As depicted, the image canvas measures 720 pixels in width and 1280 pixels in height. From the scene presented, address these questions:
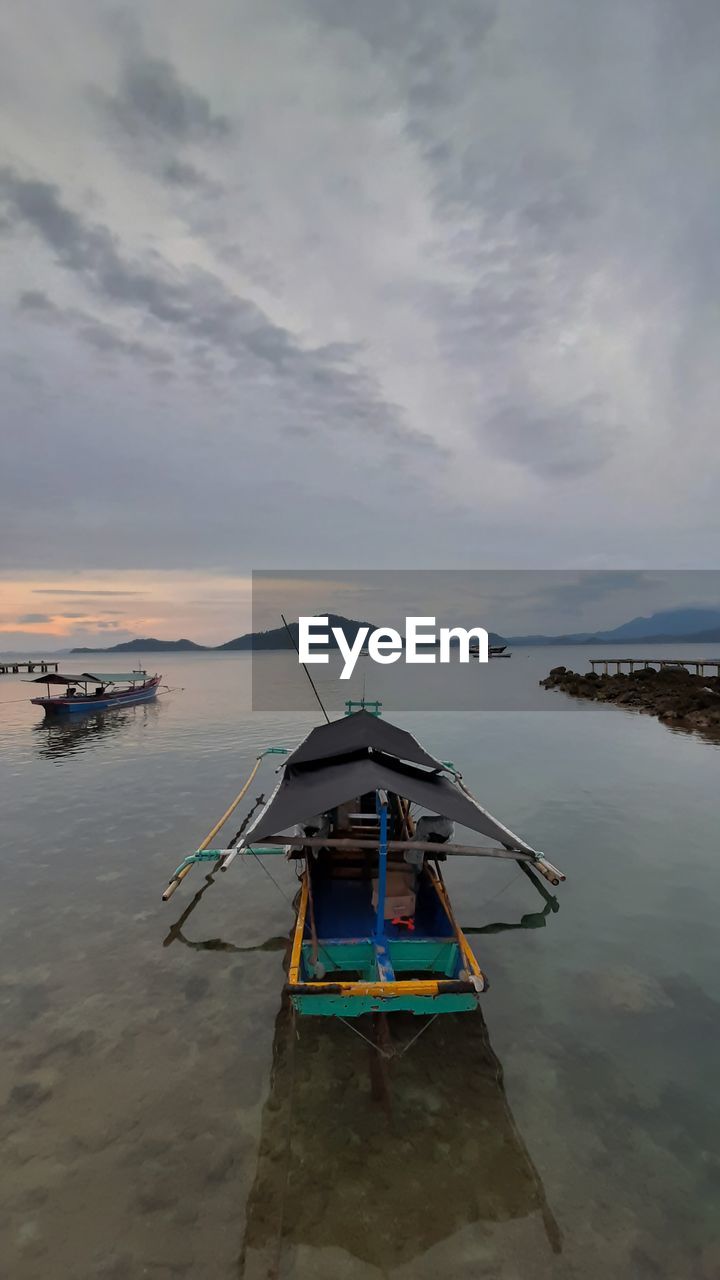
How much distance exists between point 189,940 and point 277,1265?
728 cm

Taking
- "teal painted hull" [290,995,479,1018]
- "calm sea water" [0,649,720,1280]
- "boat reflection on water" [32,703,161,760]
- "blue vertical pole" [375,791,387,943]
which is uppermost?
"blue vertical pole" [375,791,387,943]

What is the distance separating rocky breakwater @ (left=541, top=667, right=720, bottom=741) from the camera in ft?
136

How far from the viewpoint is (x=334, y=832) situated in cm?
1173

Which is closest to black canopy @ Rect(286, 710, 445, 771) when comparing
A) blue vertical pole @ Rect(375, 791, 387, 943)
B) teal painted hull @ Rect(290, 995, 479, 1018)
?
blue vertical pole @ Rect(375, 791, 387, 943)

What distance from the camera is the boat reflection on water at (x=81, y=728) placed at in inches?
1380

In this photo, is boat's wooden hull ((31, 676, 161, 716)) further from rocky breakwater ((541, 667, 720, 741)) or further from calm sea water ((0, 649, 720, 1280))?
rocky breakwater ((541, 667, 720, 741))

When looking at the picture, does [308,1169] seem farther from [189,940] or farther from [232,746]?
[232,746]

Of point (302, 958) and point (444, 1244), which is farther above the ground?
point (302, 958)

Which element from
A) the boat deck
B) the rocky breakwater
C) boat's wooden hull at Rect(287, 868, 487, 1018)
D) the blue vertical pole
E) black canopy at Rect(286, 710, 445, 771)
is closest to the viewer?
boat's wooden hull at Rect(287, 868, 487, 1018)

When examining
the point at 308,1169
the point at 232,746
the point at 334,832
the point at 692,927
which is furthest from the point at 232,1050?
the point at 232,746

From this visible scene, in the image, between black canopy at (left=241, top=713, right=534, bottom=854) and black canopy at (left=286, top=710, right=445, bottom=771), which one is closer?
black canopy at (left=241, top=713, right=534, bottom=854)

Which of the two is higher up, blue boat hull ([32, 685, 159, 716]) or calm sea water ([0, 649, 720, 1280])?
blue boat hull ([32, 685, 159, 716])

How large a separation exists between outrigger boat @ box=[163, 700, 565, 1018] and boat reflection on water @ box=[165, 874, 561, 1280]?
→ 113cm

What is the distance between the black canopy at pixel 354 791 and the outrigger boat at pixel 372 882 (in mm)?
32
